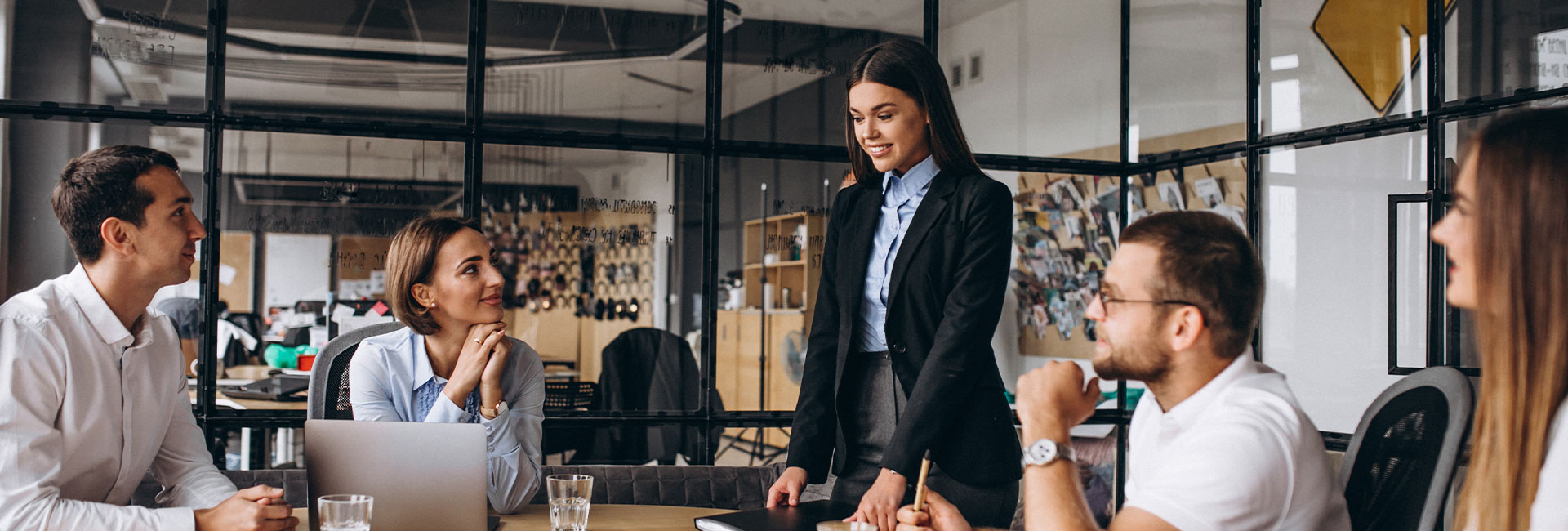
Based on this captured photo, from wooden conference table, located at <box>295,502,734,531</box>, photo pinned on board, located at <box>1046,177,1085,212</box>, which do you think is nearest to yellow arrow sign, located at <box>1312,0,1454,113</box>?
photo pinned on board, located at <box>1046,177,1085,212</box>

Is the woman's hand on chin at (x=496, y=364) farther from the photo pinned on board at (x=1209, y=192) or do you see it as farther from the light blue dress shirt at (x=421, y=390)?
the photo pinned on board at (x=1209, y=192)

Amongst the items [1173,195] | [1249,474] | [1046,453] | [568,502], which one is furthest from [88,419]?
[1173,195]

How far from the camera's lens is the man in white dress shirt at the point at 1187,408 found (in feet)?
4.03

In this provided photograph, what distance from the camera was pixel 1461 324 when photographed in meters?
3.31

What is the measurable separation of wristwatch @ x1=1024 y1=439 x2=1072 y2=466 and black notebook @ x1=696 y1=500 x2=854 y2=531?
373mm

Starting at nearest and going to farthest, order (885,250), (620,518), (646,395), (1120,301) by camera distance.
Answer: (1120,301), (620,518), (885,250), (646,395)

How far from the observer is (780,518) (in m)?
1.62

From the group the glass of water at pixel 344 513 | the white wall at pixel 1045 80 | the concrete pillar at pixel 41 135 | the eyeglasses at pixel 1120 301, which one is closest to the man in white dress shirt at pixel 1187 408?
the eyeglasses at pixel 1120 301

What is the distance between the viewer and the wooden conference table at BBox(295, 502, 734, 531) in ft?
5.77


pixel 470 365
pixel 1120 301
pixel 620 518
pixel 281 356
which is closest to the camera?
pixel 1120 301

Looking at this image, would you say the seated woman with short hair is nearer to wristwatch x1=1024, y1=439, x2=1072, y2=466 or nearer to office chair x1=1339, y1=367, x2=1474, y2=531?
wristwatch x1=1024, y1=439, x2=1072, y2=466

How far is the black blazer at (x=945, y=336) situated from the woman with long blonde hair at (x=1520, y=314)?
0.92 meters

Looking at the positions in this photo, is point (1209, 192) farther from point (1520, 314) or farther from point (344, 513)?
point (344, 513)

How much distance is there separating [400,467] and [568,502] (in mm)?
255
